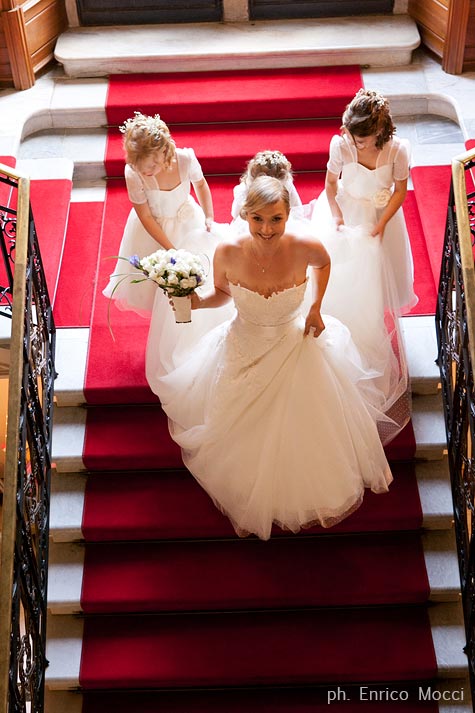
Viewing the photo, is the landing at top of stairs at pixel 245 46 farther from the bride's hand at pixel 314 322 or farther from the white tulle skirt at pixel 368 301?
the bride's hand at pixel 314 322

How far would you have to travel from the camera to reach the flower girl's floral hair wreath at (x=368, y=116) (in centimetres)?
489

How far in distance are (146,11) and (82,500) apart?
14.2 feet

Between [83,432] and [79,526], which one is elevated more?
[83,432]

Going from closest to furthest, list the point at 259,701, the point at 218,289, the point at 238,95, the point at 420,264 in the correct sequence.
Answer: the point at 218,289 < the point at 259,701 < the point at 420,264 < the point at 238,95

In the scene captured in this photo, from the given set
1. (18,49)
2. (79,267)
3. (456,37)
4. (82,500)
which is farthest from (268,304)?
(18,49)

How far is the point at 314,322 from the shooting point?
492 cm

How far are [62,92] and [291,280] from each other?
3723 millimetres

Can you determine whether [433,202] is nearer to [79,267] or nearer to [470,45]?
[470,45]

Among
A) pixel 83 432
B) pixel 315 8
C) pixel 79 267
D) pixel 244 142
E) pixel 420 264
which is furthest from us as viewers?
pixel 315 8

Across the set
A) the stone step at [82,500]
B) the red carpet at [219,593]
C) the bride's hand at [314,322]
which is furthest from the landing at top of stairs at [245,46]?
the stone step at [82,500]

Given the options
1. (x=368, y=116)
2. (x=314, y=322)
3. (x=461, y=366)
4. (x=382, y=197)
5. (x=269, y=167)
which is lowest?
(x=461, y=366)

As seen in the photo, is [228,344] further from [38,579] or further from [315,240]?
[38,579]

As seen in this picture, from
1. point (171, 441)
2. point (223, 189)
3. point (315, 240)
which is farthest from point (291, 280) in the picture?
point (223, 189)

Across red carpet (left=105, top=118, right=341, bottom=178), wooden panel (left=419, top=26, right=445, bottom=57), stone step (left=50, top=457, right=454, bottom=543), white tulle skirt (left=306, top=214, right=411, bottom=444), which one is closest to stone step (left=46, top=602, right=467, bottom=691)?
stone step (left=50, top=457, right=454, bottom=543)
